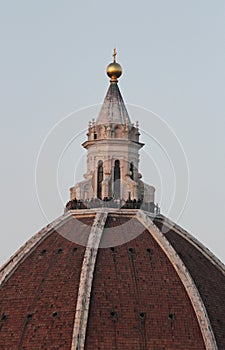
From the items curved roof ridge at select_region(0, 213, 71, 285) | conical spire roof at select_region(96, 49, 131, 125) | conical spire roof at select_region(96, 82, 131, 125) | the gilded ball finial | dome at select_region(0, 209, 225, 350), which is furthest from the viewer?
conical spire roof at select_region(96, 82, 131, 125)

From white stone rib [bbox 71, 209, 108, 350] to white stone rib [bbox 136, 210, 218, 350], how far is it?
6.90 feet

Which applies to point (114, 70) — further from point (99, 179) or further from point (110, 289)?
point (110, 289)

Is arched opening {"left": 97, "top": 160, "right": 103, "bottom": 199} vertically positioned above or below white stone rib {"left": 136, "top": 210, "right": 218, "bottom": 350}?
above

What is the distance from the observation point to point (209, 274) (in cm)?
8219

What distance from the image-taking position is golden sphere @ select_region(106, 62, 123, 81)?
86438mm

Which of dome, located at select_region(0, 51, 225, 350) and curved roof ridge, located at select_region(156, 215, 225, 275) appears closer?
dome, located at select_region(0, 51, 225, 350)

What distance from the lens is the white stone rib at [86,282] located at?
76.5 m

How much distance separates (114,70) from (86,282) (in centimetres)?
1255

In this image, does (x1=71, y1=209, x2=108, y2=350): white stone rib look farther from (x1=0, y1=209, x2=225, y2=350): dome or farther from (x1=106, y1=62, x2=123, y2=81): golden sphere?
(x1=106, y1=62, x2=123, y2=81): golden sphere

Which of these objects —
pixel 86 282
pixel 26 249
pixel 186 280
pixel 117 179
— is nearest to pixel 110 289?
pixel 86 282

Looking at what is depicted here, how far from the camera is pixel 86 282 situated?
258 feet

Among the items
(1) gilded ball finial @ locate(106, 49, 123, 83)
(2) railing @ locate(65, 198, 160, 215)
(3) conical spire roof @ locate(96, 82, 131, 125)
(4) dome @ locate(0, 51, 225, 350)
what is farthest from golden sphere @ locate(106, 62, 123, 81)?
(2) railing @ locate(65, 198, 160, 215)

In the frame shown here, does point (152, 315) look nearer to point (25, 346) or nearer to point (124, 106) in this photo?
point (25, 346)

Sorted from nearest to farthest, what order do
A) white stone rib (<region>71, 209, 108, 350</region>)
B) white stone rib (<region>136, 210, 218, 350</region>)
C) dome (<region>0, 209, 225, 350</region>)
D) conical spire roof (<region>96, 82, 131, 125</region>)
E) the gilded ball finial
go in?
white stone rib (<region>71, 209, 108, 350</region>) < dome (<region>0, 209, 225, 350</region>) < white stone rib (<region>136, 210, 218, 350</region>) < the gilded ball finial < conical spire roof (<region>96, 82, 131, 125</region>)
